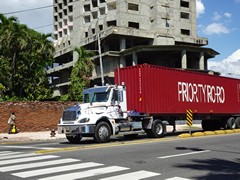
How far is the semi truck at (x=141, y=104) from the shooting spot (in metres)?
17.5

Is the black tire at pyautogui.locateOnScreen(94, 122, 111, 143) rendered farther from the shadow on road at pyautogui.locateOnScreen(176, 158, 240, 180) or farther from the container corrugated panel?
the shadow on road at pyautogui.locateOnScreen(176, 158, 240, 180)

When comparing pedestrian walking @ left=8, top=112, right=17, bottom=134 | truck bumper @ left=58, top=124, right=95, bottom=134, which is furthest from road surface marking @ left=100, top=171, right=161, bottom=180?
pedestrian walking @ left=8, top=112, right=17, bottom=134

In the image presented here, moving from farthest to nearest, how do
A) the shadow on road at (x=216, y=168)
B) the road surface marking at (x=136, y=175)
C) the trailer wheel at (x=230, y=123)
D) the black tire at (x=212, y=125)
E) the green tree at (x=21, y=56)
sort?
the green tree at (x=21, y=56), the black tire at (x=212, y=125), the trailer wheel at (x=230, y=123), the shadow on road at (x=216, y=168), the road surface marking at (x=136, y=175)

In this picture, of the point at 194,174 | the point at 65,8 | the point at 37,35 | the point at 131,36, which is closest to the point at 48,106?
the point at 37,35

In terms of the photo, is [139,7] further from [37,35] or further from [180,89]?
[180,89]

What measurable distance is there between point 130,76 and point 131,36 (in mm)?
39500

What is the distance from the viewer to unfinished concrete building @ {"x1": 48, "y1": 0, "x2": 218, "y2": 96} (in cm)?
5853

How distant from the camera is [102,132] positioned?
1742 cm

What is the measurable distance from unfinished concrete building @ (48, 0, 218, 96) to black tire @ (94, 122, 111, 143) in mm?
38530

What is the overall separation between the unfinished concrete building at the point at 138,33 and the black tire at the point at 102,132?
126ft

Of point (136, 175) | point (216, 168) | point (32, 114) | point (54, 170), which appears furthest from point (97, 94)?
point (32, 114)

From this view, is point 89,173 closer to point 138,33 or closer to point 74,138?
point 74,138

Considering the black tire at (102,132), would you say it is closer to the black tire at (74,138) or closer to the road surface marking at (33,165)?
the black tire at (74,138)

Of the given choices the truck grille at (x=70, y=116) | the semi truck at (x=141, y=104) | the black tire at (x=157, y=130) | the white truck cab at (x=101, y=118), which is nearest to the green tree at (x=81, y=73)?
the semi truck at (x=141, y=104)
